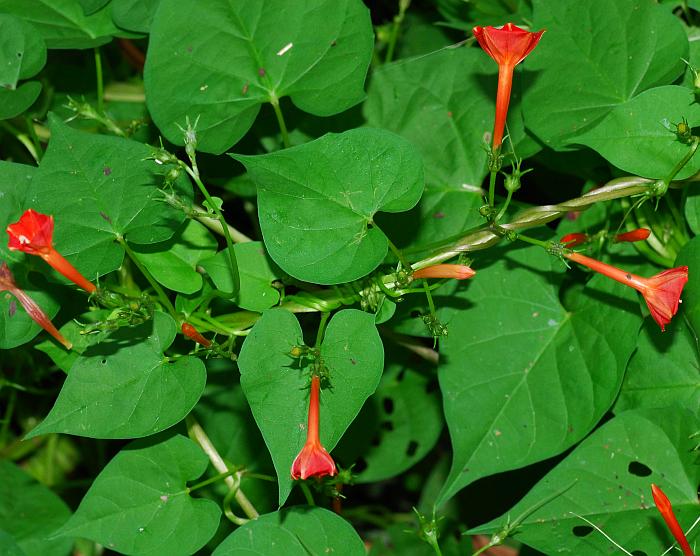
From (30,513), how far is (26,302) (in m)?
0.64

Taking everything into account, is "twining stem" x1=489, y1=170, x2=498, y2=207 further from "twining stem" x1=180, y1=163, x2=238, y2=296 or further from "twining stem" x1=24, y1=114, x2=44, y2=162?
"twining stem" x1=24, y1=114, x2=44, y2=162

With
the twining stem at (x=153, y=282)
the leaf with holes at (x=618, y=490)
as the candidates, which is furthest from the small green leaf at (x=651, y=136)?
the twining stem at (x=153, y=282)

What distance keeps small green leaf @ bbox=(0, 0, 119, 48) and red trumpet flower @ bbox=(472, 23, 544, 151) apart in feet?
2.62

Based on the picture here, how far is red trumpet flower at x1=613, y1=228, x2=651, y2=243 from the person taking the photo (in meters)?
1.34

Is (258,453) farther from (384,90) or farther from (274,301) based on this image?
(384,90)

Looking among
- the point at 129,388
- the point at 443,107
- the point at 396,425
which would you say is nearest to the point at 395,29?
the point at 443,107

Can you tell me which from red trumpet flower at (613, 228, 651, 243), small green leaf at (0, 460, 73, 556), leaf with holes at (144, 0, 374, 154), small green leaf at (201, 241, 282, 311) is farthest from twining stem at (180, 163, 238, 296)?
small green leaf at (0, 460, 73, 556)

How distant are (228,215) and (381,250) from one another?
31.0 inches

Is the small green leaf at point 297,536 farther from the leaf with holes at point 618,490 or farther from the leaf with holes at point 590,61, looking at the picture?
the leaf with holes at point 590,61

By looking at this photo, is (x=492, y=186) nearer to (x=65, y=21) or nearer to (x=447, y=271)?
(x=447, y=271)

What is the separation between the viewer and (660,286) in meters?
1.19

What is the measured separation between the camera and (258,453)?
1.61m

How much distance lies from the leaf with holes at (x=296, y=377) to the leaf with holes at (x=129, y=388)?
5.2 inches

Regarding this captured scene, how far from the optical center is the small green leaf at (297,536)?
1.28 meters
